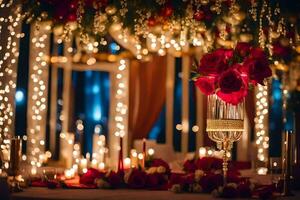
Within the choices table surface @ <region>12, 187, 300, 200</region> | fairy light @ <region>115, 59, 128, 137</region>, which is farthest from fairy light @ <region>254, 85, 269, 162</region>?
table surface @ <region>12, 187, 300, 200</region>

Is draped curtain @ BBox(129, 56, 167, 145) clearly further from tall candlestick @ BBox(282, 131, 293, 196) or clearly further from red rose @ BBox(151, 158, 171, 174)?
tall candlestick @ BBox(282, 131, 293, 196)

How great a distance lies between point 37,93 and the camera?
6906 mm

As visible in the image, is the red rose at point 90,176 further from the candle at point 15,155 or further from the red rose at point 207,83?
the red rose at point 207,83

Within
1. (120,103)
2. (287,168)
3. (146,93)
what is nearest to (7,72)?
(120,103)

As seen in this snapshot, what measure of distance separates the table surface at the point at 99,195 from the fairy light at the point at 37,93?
210cm

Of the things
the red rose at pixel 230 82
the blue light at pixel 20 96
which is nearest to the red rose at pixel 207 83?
the red rose at pixel 230 82

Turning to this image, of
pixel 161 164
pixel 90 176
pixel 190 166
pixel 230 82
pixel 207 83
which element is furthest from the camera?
pixel 190 166

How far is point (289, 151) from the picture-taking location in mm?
4383

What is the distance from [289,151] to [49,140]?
4446 mm

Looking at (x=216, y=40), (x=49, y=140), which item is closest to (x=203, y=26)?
(x=216, y=40)

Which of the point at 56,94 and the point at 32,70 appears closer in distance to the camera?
the point at 32,70

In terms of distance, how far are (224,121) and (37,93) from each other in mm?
3125

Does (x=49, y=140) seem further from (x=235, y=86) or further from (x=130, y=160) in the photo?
(x=235, y=86)

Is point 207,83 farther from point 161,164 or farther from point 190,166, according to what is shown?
point 190,166
